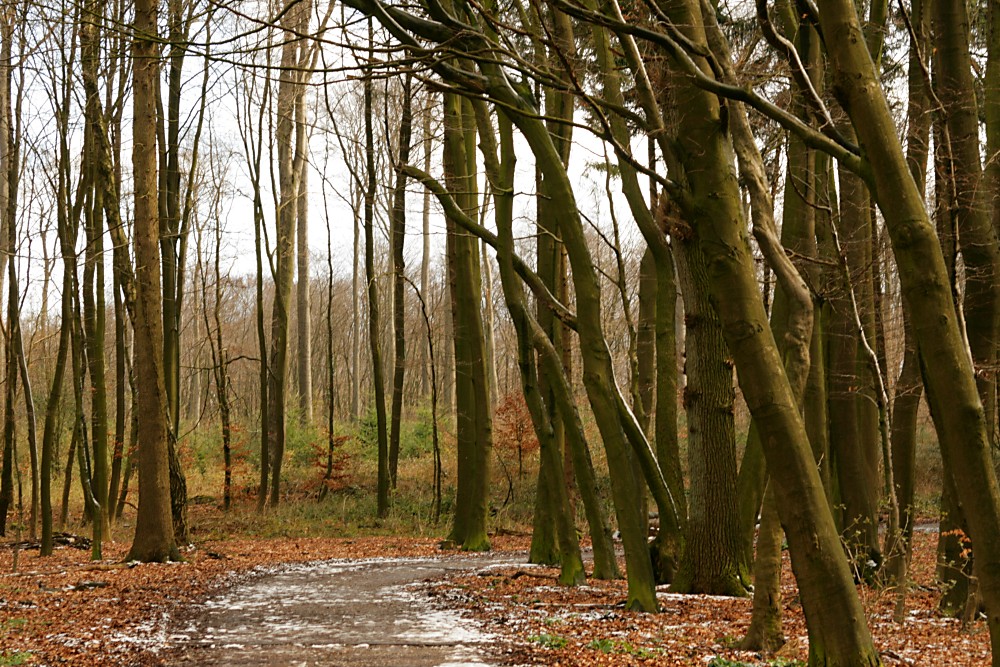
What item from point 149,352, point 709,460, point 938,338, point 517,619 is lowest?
point 517,619

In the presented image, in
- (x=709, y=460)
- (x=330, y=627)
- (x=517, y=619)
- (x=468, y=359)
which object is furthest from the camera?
(x=468, y=359)

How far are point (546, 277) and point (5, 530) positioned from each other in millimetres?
11977

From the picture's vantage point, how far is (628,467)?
8102mm

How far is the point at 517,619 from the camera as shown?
24.1 feet

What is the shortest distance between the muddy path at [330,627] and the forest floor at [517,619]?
0.69 feet

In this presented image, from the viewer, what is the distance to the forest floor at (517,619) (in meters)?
5.87

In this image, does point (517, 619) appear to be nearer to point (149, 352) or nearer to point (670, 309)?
point (670, 309)

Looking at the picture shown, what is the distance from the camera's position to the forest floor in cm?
587

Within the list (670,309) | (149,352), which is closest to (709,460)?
(670,309)

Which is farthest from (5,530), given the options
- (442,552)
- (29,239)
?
(442,552)

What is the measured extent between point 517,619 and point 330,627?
5.09 ft

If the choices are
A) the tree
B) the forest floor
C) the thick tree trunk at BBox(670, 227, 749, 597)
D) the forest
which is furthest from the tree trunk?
the thick tree trunk at BBox(670, 227, 749, 597)

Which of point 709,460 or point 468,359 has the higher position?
point 468,359

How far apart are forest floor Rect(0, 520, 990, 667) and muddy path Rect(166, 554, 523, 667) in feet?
0.69
